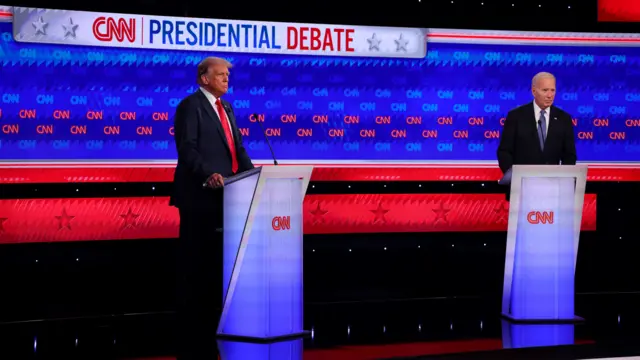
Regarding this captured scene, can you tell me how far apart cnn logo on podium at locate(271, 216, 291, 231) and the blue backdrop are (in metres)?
1.33

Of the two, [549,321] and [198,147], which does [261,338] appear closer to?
[198,147]

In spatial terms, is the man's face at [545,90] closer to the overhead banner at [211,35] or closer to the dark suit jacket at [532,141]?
the dark suit jacket at [532,141]

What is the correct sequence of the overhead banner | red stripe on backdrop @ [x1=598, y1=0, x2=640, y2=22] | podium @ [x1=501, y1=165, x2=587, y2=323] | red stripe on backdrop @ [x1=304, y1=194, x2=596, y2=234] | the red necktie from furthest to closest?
1. red stripe on backdrop @ [x1=598, y1=0, x2=640, y2=22]
2. red stripe on backdrop @ [x1=304, y1=194, x2=596, y2=234]
3. the overhead banner
4. podium @ [x1=501, y1=165, x2=587, y2=323]
5. the red necktie

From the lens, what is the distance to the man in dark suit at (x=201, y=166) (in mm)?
5039

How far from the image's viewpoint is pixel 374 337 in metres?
5.45

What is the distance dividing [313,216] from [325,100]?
2.76 ft

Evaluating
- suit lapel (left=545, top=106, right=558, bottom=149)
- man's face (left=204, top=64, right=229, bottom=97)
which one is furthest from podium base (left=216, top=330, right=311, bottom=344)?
suit lapel (left=545, top=106, right=558, bottom=149)

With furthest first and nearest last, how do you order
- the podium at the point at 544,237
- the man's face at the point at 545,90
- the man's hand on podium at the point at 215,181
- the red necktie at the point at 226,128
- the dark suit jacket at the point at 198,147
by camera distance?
the man's face at the point at 545,90, the podium at the point at 544,237, the red necktie at the point at 226,128, the dark suit jacket at the point at 198,147, the man's hand on podium at the point at 215,181

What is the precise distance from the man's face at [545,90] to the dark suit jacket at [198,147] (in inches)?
80.3

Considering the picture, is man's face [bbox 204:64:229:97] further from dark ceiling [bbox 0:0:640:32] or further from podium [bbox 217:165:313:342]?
dark ceiling [bbox 0:0:640:32]

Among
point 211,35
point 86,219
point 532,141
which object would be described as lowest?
point 86,219

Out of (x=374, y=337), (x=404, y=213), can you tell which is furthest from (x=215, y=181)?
(x=404, y=213)

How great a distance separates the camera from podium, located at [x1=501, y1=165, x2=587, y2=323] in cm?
552

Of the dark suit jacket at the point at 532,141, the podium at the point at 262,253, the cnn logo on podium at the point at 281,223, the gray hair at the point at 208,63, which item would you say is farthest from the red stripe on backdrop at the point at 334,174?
the cnn logo on podium at the point at 281,223
